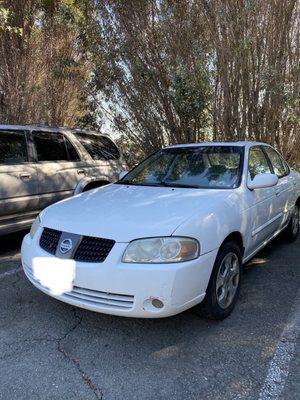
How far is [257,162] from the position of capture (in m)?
4.98

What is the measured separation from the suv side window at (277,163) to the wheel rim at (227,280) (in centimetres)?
206

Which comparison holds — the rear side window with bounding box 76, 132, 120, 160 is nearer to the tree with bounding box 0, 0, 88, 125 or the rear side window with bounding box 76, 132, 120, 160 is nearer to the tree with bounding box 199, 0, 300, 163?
the tree with bounding box 199, 0, 300, 163

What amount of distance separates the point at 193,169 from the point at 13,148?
270 centimetres

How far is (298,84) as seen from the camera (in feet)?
27.6

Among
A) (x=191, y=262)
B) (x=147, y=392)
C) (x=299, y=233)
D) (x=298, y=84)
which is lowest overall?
(x=299, y=233)

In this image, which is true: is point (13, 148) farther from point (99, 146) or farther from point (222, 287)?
point (222, 287)

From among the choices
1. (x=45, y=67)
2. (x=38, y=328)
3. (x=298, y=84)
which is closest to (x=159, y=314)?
(x=38, y=328)

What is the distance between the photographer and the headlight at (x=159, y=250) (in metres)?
3.10

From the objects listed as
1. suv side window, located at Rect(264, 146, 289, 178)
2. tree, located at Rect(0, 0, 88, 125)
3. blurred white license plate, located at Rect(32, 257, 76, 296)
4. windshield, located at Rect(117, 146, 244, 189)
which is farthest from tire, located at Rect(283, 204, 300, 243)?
tree, located at Rect(0, 0, 88, 125)

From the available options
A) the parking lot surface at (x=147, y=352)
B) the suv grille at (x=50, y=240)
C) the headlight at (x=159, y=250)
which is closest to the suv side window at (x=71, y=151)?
the parking lot surface at (x=147, y=352)

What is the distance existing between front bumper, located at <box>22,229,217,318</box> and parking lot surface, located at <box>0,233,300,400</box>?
1.15 ft

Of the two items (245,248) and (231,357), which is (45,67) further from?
(231,357)

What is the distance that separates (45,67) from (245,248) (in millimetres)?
→ 9041

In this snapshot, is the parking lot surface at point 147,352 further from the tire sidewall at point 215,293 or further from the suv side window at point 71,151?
the suv side window at point 71,151
